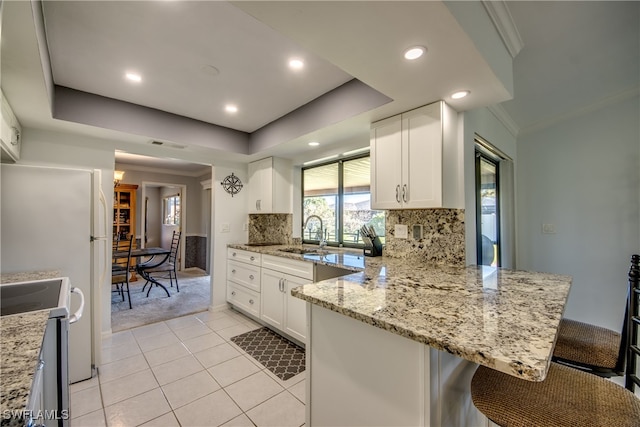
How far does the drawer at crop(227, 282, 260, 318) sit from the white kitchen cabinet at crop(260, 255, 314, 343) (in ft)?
0.46

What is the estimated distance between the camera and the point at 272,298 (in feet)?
9.50

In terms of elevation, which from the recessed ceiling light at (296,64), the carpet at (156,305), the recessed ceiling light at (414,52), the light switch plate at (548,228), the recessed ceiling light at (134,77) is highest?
the recessed ceiling light at (296,64)

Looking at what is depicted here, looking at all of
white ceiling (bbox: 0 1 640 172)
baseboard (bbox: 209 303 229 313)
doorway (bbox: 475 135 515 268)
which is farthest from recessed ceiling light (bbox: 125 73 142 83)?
doorway (bbox: 475 135 515 268)

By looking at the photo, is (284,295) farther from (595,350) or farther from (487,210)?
(487,210)

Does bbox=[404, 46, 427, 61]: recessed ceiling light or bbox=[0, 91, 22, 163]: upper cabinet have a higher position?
bbox=[404, 46, 427, 61]: recessed ceiling light

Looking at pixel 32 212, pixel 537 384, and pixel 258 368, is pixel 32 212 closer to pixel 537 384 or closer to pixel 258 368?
pixel 258 368

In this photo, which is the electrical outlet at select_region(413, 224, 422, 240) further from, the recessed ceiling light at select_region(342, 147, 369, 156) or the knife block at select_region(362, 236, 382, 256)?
the recessed ceiling light at select_region(342, 147, 369, 156)

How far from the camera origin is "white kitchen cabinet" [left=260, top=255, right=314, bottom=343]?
8.29ft

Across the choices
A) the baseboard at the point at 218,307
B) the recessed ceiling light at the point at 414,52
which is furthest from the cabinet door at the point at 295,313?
the recessed ceiling light at the point at 414,52

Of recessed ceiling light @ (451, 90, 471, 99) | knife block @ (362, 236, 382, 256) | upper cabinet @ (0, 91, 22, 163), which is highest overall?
recessed ceiling light @ (451, 90, 471, 99)

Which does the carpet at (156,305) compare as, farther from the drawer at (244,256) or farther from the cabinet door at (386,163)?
the cabinet door at (386,163)

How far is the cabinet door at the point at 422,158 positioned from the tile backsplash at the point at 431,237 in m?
0.29

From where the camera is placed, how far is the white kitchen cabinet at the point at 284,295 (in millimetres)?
2527

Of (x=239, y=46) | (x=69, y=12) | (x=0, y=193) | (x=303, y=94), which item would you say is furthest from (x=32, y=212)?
(x=303, y=94)
